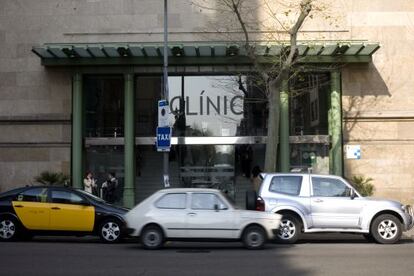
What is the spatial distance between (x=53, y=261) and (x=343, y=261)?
18.4ft

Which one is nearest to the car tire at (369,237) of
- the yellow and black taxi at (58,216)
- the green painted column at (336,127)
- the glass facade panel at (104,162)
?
the yellow and black taxi at (58,216)

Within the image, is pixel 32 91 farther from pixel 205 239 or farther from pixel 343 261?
pixel 343 261

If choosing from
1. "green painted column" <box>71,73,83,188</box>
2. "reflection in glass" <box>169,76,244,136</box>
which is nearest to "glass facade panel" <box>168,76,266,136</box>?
"reflection in glass" <box>169,76,244,136</box>

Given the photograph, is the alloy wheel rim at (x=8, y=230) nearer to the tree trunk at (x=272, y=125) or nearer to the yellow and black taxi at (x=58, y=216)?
the yellow and black taxi at (x=58, y=216)

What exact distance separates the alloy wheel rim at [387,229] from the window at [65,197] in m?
7.65

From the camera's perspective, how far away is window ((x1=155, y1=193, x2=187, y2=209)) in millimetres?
14234

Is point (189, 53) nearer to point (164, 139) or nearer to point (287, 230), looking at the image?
point (164, 139)

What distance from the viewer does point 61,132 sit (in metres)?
24.9

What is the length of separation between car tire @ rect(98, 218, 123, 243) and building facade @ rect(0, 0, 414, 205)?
8.65 m

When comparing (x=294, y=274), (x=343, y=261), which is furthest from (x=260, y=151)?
(x=294, y=274)

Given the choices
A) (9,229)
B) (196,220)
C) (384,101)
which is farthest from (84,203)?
(384,101)

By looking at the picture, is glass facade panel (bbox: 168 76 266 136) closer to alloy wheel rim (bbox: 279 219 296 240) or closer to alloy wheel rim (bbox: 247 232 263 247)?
alloy wheel rim (bbox: 279 219 296 240)

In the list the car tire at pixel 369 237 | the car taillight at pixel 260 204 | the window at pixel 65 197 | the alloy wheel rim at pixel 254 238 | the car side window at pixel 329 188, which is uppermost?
the car side window at pixel 329 188

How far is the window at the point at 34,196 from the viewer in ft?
52.7
